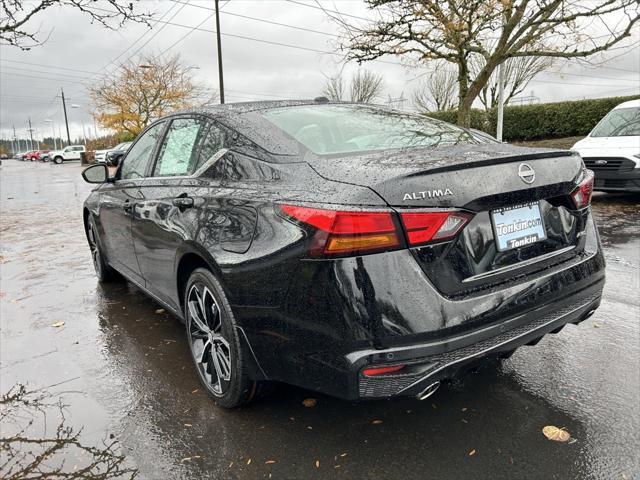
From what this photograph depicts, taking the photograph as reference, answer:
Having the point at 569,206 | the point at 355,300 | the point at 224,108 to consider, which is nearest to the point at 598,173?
the point at 569,206

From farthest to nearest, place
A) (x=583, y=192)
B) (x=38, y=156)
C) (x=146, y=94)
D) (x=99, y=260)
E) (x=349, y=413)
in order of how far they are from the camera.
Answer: (x=38, y=156) < (x=146, y=94) < (x=99, y=260) < (x=349, y=413) < (x=583, y=192)

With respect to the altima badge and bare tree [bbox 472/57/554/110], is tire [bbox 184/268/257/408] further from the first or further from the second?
bare tree [bbox 472/57/554/110]

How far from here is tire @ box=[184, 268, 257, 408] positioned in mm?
2443

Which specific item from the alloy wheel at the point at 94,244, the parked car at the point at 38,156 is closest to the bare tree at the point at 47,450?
the alloy wheel at the point at 94,244

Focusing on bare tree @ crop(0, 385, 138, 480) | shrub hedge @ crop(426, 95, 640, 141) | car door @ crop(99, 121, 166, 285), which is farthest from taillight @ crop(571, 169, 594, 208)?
shrub hedge @ crop(426, 95, 640, 141)

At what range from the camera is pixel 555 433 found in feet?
7.80

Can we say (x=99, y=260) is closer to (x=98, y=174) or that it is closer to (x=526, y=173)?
(x=98, y=174)

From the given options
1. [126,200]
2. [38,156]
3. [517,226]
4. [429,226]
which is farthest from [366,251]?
[38,156]

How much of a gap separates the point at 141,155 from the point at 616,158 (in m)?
7.63

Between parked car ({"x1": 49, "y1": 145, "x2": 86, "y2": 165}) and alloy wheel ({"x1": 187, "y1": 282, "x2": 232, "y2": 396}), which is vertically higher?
parked car ({"x1": 49, "y1": 145, "x2": 86, "y2": 165})

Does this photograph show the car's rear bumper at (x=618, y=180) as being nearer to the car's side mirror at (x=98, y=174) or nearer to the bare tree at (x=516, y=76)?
the car's side mirror at (x=98, y=174)

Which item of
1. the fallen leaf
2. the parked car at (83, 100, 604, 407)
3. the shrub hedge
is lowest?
the fallen leaf

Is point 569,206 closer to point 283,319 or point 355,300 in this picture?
point 355,300

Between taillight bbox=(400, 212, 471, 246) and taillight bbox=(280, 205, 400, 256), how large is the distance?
6cm
